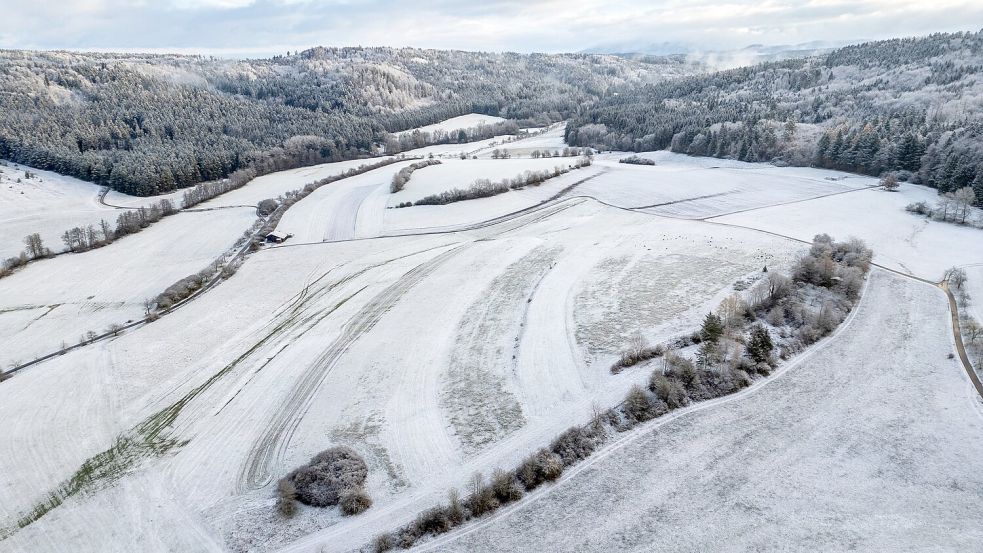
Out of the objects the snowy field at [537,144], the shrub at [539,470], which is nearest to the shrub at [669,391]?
the shrub at [539,470]

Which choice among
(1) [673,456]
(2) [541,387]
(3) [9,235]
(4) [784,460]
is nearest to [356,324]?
(2) [541,387]

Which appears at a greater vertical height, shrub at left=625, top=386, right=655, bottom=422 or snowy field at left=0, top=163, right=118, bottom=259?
snowy field at left=0, top=163, right=118, bottom=259

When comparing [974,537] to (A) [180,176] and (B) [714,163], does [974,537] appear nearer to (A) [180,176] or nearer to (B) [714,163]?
(B) [714,163]

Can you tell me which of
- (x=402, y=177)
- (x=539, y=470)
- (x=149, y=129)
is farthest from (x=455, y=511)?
(x=149, y=129)

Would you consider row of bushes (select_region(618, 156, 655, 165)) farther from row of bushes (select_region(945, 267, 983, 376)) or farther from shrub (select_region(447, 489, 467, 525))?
shrub (select_region(447, 489, 467, 525))

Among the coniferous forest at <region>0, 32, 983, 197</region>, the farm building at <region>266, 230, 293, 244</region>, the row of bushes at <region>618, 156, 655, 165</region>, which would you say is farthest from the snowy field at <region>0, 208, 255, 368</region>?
the row of bushes at <region>618, 156, 655, 165</region>

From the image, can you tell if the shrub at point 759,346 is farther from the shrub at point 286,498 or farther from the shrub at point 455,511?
the shrub at point 286,498

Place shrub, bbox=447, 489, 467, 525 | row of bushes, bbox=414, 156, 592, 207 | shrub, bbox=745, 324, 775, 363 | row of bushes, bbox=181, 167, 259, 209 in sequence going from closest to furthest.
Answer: shrub, bbox=447, 489, 467, 525, shrub, bbox=745, 324, 775, 363, row of bushes, bbox=414, 156, 592, 207, row of bushes, bbox=181, 167, 259, 209

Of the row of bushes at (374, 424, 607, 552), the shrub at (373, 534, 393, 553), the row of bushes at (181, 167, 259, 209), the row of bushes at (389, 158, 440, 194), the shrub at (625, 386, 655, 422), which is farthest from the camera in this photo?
the row of bushes at (181, 167, 259, 209)
